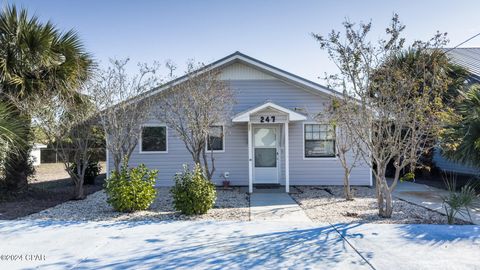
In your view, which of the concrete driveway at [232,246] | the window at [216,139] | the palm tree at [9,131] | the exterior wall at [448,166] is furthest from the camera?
the exterior wall at [448,166]

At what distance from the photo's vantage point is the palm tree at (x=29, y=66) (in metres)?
9.15

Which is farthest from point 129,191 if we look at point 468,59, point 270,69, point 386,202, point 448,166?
point 468,59

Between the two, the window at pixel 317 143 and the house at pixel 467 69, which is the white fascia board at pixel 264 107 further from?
the house at pixel 467 69

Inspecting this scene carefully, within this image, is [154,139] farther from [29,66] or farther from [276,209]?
[276,209]

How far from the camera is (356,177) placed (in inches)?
504

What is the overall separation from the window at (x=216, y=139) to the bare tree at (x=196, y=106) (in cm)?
149

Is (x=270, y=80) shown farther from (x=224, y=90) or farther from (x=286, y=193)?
(x=286, y=193)

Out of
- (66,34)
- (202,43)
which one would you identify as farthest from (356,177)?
(66,34)

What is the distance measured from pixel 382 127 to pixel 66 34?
909cm

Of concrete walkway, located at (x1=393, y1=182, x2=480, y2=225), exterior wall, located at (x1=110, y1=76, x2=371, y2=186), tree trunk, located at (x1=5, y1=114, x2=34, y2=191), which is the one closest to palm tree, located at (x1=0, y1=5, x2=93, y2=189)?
tree trunk, located at (x1=5, y1=114, x2=34, y2=191)

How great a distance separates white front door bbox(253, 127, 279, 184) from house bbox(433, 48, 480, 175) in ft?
19.0

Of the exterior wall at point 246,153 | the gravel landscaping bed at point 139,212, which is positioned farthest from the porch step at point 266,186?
the gravel landscaping bed at point 139,212

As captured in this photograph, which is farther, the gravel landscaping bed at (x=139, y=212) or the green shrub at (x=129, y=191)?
the green shrub at (x=129, y=191)

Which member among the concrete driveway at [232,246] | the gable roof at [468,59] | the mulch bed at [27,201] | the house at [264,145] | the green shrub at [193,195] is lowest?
the concrete driveway at [232,246]
